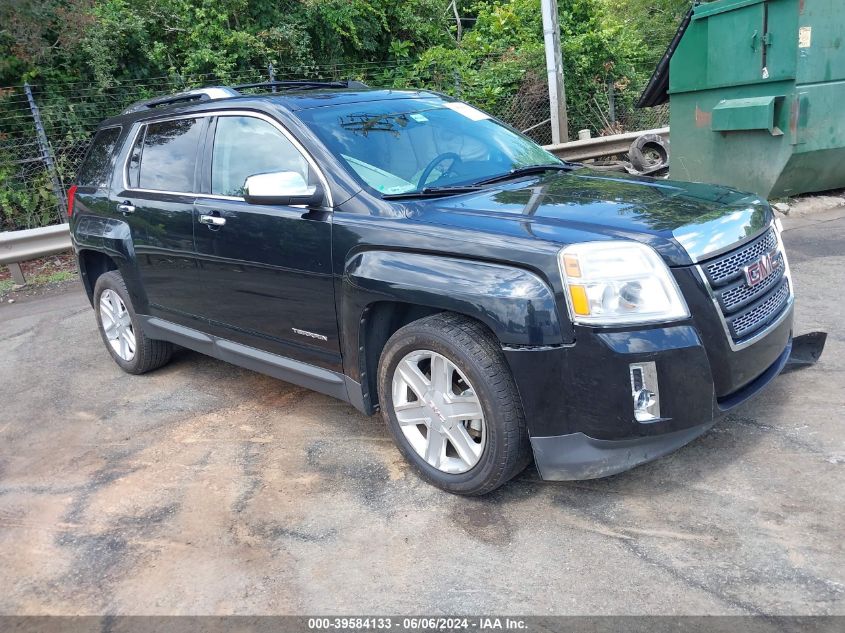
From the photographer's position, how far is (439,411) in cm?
334

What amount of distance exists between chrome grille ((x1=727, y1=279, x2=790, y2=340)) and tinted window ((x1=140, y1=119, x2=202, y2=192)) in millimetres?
3057

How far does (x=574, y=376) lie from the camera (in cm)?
290

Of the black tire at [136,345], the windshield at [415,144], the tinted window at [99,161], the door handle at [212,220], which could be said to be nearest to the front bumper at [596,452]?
the windshield at [415,144]

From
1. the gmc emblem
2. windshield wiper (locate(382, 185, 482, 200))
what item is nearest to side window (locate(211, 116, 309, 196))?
windshield wiper (locate(382, 185, 482, 200))

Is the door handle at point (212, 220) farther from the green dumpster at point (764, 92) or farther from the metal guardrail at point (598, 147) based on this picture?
the metal guardrail at point (598, 147)

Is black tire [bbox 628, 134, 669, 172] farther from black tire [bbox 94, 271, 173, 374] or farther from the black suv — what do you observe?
black tire [bbox 94, 271, 173, 374]

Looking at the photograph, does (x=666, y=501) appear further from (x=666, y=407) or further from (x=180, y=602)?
(x=180, y=602)

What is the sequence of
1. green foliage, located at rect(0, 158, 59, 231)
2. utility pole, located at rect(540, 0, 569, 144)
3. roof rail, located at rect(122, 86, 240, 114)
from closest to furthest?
roof rail, located at rect(122, 86, 240, 114) < green foliage, located at rect(0, 158, 59, 231) < utility pole, located at rect(540, 0, 569, 144)

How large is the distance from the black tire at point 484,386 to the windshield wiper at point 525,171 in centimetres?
96

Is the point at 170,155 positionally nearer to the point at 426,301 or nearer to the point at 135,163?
the point at 135,163

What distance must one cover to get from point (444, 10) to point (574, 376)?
47.5 ft

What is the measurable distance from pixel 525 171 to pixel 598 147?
308 inches

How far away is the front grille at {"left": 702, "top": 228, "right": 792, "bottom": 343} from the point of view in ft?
9.94

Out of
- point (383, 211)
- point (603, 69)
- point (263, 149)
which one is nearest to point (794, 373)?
point (383, 211)
